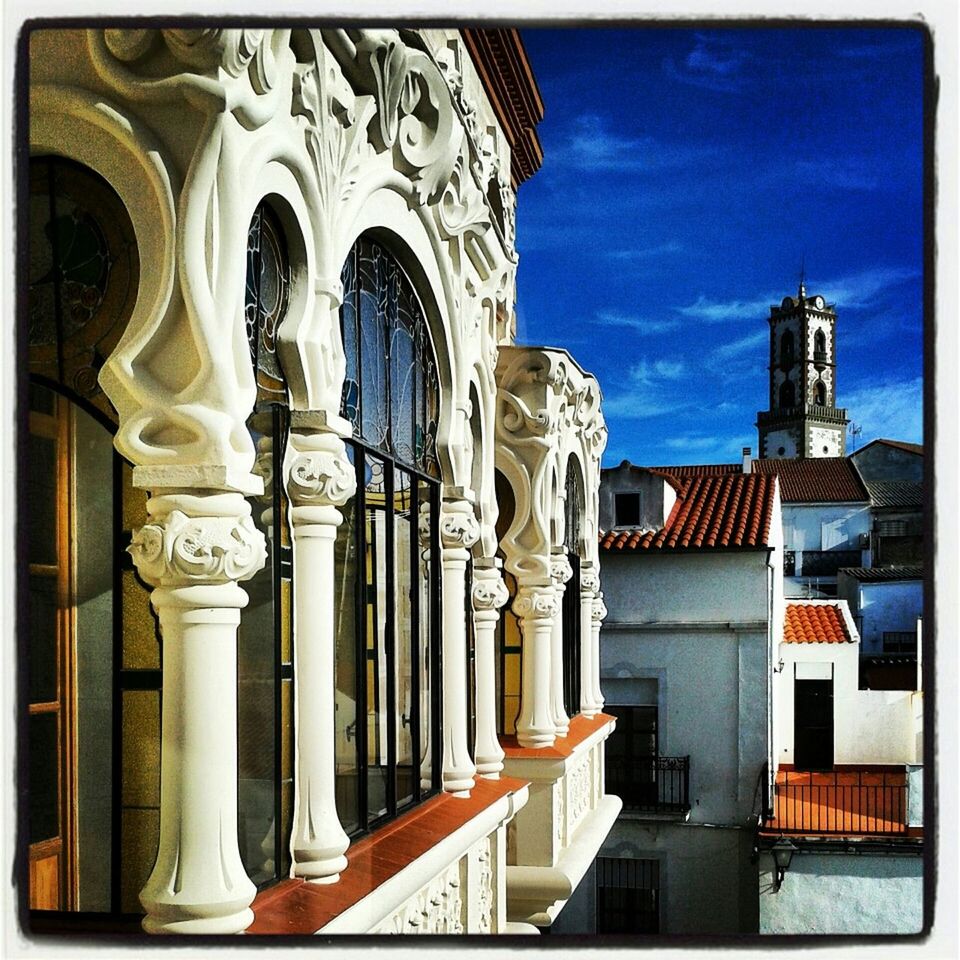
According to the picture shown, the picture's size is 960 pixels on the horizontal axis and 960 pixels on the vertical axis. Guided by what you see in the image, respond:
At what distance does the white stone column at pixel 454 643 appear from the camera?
21.2ft

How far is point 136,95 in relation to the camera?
11.5 ft

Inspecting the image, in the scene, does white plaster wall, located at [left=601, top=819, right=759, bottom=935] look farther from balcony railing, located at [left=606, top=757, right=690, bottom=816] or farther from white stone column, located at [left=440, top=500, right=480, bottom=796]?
white stone column, located at [left=440, top=500, right=480, bottom=796]

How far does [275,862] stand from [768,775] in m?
13.2

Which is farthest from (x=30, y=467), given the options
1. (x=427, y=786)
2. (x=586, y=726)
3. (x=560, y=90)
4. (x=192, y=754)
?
(x=586, y=726)

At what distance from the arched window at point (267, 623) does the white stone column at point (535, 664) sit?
5.17 m

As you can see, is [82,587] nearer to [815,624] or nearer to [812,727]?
[815,624]

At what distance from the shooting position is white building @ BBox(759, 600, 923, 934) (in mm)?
11898

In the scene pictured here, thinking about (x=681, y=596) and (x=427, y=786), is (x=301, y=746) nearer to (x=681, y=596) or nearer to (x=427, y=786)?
(x=427, y=786)

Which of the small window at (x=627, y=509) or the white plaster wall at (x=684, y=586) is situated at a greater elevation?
the small window at (x=627, y=509)

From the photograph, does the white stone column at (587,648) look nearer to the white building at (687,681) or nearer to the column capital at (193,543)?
the white building at (687,681)

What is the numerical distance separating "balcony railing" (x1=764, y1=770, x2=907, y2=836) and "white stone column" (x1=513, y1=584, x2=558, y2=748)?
4.02 m

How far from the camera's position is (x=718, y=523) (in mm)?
18078

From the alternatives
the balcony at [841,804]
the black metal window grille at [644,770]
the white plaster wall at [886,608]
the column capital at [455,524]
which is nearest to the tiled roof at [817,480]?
the white plaster wall at [886,608]

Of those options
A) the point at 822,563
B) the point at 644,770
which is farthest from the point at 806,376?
the point at 644,770
